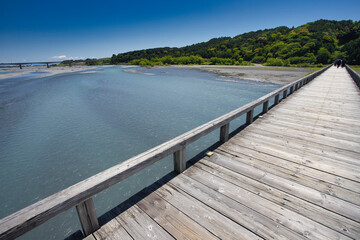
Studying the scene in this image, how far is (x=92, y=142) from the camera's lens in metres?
6.94

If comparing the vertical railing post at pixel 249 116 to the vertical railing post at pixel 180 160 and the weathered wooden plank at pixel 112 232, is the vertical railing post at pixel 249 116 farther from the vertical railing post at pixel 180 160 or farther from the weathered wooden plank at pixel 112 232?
the weathered wooden plank at pixel 112 232

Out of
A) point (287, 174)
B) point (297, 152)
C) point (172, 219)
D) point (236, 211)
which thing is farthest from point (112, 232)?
point (297, 152)

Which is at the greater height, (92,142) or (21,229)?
(21,229)

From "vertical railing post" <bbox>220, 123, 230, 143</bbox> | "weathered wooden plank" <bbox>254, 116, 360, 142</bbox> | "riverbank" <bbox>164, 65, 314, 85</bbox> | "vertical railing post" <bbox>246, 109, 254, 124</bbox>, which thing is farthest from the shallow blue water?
"riverbank" <bbox>164, 65, 314, 85</bbox>

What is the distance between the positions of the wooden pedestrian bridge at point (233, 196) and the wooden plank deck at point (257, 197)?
1 centimetres

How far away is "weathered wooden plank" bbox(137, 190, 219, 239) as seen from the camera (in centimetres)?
185

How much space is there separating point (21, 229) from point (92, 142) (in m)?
6.08

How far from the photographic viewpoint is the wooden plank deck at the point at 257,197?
1.88 m

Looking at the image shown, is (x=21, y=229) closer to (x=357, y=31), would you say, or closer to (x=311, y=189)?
(x=311, y=189)

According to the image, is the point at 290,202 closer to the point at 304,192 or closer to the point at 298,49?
the point at 304,192

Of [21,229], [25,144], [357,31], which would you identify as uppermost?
[357,31]

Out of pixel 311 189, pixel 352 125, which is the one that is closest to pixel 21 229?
pixel 311 189

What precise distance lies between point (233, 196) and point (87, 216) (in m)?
1.75

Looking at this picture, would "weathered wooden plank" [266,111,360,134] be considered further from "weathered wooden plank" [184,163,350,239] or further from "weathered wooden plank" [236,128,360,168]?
"weathered wooden plank" [184,163,350,239]
